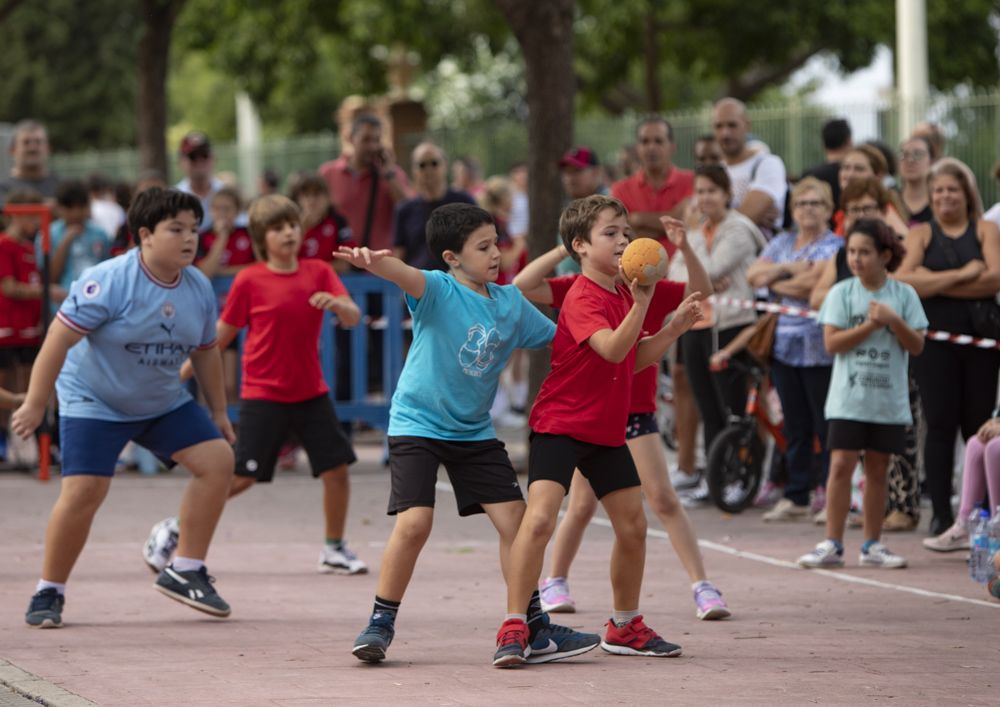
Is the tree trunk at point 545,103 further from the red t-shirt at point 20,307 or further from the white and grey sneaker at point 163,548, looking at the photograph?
the white and grey sneaker at point 163,548

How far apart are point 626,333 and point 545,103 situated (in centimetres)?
706

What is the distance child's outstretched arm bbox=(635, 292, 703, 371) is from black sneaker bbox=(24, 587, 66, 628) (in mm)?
2749

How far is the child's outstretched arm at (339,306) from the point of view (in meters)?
→ 8.64

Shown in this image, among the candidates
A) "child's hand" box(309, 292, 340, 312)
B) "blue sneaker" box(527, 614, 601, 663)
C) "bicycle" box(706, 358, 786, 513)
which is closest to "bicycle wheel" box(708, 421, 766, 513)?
"bicycle" box(706, 358, 786, 513)

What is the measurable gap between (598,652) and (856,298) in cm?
301

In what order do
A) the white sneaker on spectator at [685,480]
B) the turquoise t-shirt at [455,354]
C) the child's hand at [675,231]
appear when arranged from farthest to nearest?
the white sneaker on spectator at [685,480] → the child's hand at [675,231] → the turquoise t-shirt at [455,354]

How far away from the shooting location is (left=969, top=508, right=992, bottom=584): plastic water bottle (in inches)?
336

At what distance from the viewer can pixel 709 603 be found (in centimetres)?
795

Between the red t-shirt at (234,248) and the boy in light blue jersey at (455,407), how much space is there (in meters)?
7.50

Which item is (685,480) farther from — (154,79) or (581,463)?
(154,79)

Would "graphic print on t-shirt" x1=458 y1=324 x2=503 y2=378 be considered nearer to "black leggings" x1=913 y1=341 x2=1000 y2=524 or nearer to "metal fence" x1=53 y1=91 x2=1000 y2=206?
"black leggings" x1=913 y1=341 x2=1000 y2=524

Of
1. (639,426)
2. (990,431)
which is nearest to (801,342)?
(990,431)

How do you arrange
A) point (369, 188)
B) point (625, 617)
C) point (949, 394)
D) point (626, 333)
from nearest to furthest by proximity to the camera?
point (626, 333) → point (625, 617) → point (949, 394) → point (369, 188)

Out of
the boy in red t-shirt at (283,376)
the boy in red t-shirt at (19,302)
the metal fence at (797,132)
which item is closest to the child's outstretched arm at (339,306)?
the boy in red t-shirt at (283,376)
